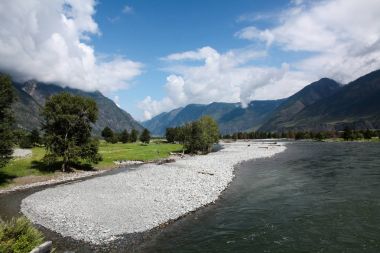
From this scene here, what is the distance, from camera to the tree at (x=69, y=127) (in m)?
77.6

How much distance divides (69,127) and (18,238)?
62304 millimetres

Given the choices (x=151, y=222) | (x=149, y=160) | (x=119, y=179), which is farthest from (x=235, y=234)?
(x=149, y=160)

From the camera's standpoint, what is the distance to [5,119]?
6062cm

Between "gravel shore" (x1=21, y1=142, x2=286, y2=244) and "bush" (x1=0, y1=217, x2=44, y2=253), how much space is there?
951 centimetres

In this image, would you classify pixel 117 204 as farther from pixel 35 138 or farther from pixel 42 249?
pixel 35 138

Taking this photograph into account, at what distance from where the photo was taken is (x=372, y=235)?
29.5 m

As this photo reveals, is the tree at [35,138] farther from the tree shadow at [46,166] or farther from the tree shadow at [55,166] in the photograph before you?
the tree shadow at [46,166]

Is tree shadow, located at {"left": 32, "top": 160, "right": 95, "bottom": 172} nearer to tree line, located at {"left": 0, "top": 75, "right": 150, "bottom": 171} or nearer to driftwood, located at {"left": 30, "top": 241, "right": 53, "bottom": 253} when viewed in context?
tree line, located at {"left": 0, "top": 75, "right": 150, "bottom": 171}

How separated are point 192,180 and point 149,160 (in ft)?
180

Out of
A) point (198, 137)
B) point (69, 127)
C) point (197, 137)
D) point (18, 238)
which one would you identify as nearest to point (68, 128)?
point (69, 127)

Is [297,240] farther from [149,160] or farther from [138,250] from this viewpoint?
[149,160]

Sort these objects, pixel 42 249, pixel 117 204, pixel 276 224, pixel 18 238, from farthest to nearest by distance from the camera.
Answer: pixel 117 204 → pixel 276 224 → pixel 42 249 → pixel 18 238

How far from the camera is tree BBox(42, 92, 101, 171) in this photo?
77562 mm

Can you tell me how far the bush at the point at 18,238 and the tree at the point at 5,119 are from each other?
43.5 m
